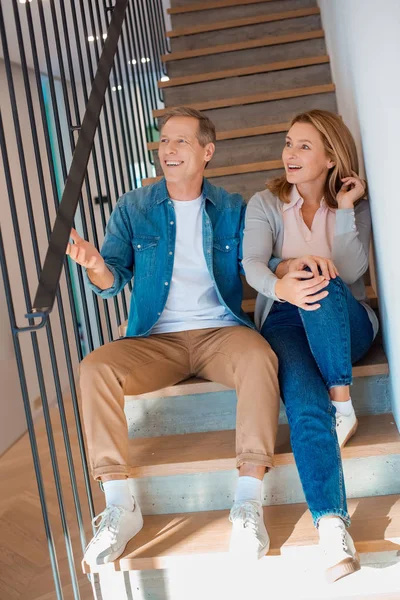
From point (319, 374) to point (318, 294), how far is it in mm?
210

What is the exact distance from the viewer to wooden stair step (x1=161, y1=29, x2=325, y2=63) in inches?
141

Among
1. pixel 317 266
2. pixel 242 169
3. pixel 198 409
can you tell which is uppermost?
pixel 242 169

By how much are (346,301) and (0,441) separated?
3.02 meters

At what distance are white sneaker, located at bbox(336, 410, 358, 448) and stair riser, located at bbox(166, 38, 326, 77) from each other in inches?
94.2

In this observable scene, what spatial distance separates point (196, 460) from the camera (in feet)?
6.05

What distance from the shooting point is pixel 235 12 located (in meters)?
4.01

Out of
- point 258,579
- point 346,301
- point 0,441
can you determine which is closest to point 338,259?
point 346,301

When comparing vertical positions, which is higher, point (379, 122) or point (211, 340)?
point (379, 122)

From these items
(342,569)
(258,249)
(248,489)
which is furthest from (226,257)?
(342,569)

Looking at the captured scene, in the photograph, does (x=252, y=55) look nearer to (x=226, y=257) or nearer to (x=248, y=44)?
(x=248, y=44)

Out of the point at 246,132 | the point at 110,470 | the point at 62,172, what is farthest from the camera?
the point at 246,132

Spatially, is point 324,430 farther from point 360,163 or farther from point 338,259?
point 360,163

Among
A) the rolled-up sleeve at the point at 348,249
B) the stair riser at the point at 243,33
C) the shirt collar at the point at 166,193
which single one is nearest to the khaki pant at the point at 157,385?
the rolled-up sleeve at the point at 348,249

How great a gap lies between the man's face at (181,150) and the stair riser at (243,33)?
193 centimetres
